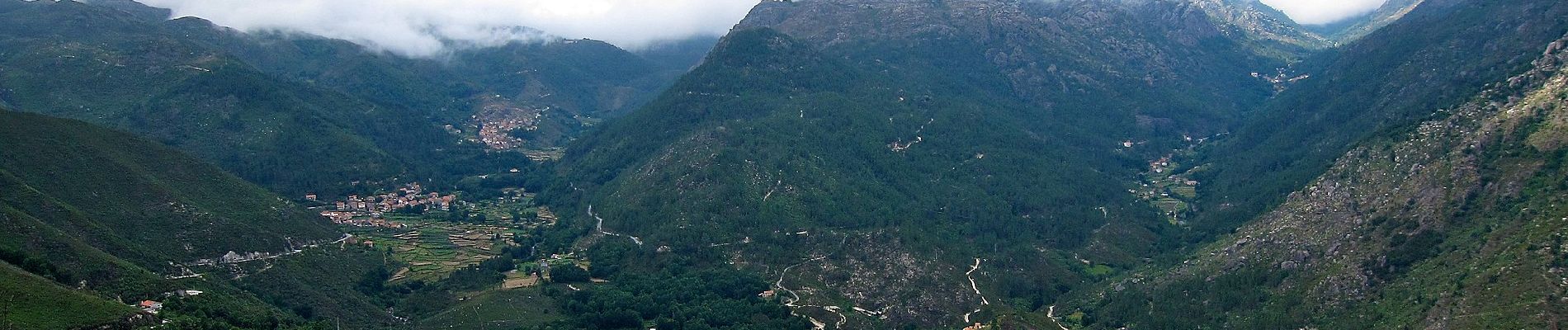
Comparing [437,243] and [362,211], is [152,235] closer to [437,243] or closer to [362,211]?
[437,243]

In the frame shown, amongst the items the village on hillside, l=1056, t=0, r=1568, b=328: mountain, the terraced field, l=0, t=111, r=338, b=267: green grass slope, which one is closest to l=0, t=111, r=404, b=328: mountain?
l=0, t=111, r=338, b=267: green grass slope

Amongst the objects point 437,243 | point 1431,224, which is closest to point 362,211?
point 437,243

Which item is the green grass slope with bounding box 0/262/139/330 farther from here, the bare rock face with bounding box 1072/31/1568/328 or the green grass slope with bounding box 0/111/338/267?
the bare rock face with bounding box 1072/31/1568/328

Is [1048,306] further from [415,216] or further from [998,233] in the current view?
[415,216]

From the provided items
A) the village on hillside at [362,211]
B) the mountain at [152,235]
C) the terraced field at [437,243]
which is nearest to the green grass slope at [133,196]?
the mountain at [152,235]

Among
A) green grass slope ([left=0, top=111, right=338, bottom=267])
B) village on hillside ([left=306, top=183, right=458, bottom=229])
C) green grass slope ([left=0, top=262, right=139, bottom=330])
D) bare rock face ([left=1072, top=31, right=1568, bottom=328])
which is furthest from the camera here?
village on hillside ([left=306, top=183, right=458, bottom=229])

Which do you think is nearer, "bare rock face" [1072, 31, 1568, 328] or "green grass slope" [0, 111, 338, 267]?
"bare rock face" [1072, 31, 1568, 328]

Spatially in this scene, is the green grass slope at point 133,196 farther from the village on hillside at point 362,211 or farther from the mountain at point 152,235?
the village on hillside at point 362,211

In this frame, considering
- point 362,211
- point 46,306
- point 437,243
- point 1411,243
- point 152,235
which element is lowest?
point 362,211
